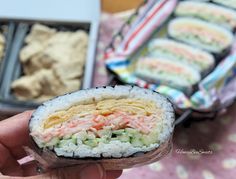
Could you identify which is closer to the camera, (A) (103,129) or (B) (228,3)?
(A) (103,129)

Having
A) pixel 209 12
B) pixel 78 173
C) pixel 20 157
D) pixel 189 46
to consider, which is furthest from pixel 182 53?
pixel 78 173

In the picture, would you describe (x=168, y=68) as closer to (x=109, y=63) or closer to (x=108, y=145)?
(x=109, y=63)

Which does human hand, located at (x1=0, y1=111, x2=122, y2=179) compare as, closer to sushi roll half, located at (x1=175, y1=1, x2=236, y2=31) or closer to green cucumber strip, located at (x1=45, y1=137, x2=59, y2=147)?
green cucumber strip, located at (x1=45, y1=137, x2=59, y2=147)

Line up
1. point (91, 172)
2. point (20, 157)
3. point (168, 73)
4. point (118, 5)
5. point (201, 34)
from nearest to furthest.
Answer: point (91, 172), point (20, 157), point (168, 73), point (201, 34), point (118, 5)

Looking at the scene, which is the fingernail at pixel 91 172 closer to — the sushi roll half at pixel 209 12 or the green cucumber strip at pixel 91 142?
the green cucumber strip at pixel 91 142

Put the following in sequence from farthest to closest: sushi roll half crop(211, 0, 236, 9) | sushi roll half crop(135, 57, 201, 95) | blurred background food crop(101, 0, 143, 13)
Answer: blurred background food crop(101, 0, 143, 13), sushi roll half crop(211, 0, 236, 9), sushi roll half crop(135, 57, 201, 95)

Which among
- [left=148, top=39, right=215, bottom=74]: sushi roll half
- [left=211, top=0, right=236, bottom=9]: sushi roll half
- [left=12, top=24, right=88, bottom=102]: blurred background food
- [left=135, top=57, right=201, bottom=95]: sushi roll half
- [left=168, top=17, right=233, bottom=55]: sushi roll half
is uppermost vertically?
[left=211, top=0, right=236, bottom=9]: sushi roll half

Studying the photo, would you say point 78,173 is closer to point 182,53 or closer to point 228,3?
point 182,53

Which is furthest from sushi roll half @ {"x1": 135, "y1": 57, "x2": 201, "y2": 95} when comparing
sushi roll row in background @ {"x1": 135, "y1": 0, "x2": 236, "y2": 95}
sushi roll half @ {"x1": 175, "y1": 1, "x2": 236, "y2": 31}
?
sushi roll half @ {"x1": 175, "y1": 1, "x2": 236, "y2": 31}
